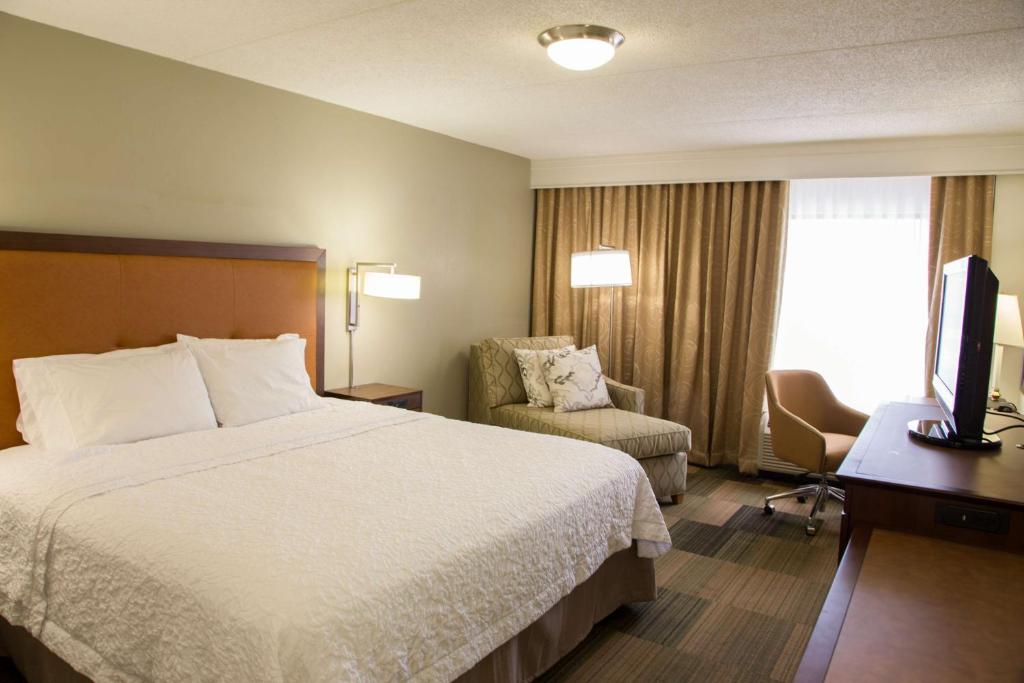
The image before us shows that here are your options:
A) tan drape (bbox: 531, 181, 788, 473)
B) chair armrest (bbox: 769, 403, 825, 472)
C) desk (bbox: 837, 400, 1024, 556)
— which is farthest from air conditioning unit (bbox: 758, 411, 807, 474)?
desk (bbox: 837, 400, 1024, 556)

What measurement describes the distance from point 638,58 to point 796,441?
2366 mm

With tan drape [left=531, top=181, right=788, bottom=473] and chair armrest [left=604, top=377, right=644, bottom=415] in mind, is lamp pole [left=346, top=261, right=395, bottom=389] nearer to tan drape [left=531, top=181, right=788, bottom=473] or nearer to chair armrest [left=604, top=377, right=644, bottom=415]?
Answer: chair armrest [left=604, top=377, right=644, bottom=415]

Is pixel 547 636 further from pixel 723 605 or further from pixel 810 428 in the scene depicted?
pixel 810 428

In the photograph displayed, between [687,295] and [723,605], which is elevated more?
[687,295]

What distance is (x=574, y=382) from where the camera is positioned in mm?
4691

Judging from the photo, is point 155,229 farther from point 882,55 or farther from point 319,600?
point 882,55

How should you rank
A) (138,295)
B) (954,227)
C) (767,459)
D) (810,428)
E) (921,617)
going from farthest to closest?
(767,459) → (954,227) → (810,428) → (138,295) → (921,617)

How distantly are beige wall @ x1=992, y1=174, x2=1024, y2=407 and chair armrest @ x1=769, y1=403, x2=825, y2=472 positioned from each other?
4.51 ft

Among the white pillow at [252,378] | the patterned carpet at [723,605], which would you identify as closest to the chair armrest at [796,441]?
the patterned carpet at [723,605]

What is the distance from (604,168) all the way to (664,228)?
2.18 feet

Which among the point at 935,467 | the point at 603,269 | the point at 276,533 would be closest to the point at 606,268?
the point at 603,269

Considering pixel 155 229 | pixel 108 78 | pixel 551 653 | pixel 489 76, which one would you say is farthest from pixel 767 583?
pixel 108 78

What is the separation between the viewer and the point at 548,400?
478 centimetres

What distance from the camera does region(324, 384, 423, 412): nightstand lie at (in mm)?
4055
